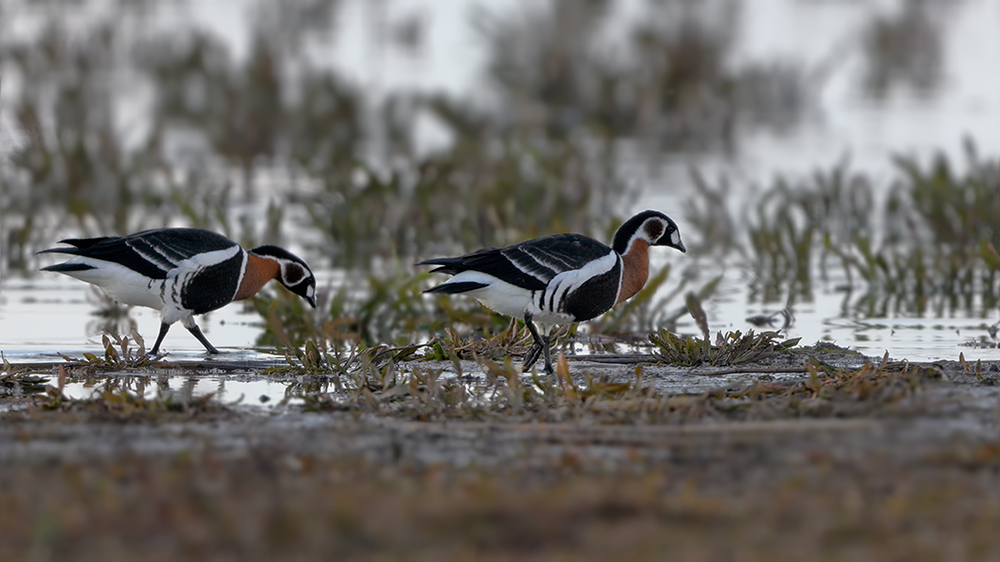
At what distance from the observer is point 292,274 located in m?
8.75

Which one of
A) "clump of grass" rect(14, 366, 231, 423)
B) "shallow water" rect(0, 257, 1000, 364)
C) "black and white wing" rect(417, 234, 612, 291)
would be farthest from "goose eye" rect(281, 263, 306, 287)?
"clump of grass" rect(14, 366, 231, 423)

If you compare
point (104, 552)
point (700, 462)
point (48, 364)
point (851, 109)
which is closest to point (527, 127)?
point (851, 109)

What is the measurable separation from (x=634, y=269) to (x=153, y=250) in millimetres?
2517

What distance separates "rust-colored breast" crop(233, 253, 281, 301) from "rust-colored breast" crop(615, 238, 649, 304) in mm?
2030

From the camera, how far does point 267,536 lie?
3729 mm

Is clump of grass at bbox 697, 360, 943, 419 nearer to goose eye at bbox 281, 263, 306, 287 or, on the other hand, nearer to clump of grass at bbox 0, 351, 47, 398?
clump of grass at bbox 0, 351, 47, 398

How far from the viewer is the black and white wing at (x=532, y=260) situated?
7.49 metres

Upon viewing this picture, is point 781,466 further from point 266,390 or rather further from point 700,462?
point 266,390

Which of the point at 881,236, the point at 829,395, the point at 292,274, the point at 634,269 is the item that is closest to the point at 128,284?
the point at 292,274

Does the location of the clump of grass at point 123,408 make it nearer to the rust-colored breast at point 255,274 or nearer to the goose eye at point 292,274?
the rust-colored breast at point 255,274

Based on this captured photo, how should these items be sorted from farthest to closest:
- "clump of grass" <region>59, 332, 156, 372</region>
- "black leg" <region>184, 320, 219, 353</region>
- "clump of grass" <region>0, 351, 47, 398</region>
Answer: "black leg" <region>184, 320, 219, 353</region> → "clump of grass" <region>59, 332, 156, 372</region> → "clump of grass" <region>0, 351, 47, 398</region>

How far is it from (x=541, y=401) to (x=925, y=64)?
45.0 feet

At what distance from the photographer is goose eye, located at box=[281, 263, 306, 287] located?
8703 mm

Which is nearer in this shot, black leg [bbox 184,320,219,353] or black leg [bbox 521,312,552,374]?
black leg [bbox 521,312,552,374]
